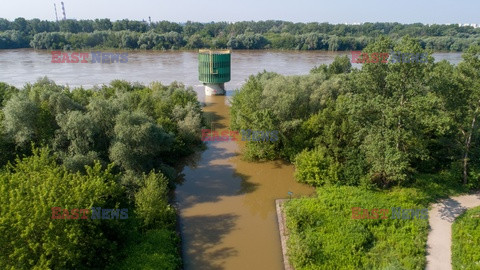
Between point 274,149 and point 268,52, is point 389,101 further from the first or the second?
point 268,52

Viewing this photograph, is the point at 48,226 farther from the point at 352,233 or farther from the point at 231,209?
the point at 352,233

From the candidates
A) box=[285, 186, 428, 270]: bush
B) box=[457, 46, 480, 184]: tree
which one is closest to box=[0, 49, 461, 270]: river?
box=[285, 186, 428, 270]: bush

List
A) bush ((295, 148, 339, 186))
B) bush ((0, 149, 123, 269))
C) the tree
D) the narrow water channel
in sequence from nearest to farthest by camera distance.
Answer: bush ((0, 149, 123, 269)) → the narrow water channel → the tree → bush ((295, 148, 339, 186))

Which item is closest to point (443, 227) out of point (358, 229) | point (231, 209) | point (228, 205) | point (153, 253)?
point (358, 229)

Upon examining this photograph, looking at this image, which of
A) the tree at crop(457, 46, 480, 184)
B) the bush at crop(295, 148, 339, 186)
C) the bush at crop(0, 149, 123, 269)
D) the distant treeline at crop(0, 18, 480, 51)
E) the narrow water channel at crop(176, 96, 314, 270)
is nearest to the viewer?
the bush at crop(0, 149, 123, 269)

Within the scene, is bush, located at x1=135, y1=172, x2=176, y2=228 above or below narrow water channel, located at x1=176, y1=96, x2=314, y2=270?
above

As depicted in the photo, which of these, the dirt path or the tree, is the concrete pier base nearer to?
the tree

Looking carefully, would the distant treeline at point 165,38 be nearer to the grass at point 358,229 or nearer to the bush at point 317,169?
the bush at point 317,169

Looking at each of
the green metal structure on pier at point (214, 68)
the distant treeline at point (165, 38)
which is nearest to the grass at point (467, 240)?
the green metal structure on pier at point (214, 68)
